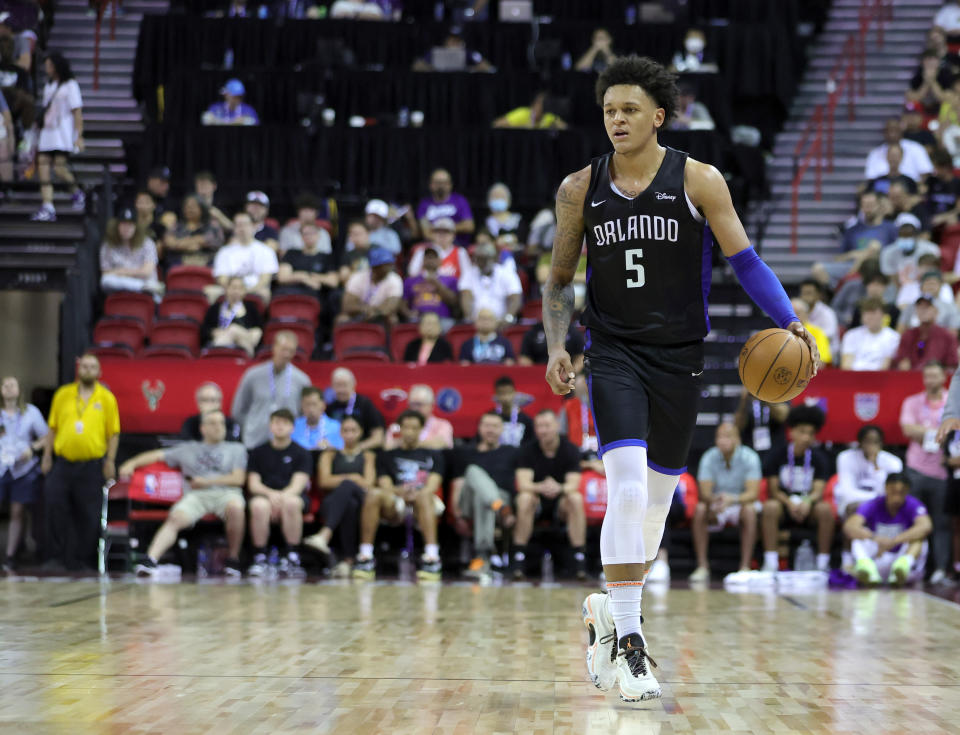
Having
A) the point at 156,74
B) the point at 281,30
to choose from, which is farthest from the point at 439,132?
the point at 156,74

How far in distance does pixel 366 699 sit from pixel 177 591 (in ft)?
13.7

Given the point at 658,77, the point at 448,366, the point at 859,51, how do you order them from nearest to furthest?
the point at 658,77, the point at 448,366, the point at 859,51

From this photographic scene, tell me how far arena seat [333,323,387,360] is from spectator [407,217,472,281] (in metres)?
1.26

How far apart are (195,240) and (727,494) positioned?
6.10m

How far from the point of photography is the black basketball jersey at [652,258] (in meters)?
4.56

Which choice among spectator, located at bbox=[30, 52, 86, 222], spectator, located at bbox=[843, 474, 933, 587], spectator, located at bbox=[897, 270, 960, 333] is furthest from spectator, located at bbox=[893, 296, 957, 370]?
spectator, located at bbox=[30, 52, 86, 222]

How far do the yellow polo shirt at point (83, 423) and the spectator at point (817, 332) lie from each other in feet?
19.5

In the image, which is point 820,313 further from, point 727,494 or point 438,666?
point 438,666

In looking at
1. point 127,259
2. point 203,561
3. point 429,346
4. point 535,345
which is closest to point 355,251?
point 429,346

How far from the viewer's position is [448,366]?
11133mm

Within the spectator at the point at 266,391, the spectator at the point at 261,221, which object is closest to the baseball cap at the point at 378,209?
the spectator at the point at 261,221

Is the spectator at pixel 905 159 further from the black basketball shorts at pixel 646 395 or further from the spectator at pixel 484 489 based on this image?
the black basketball shorts at pixel 646 395

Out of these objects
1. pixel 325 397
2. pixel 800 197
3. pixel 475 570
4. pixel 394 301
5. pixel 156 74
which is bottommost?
pixel 475 570

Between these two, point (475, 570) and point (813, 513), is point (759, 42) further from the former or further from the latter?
point (475, 570)
